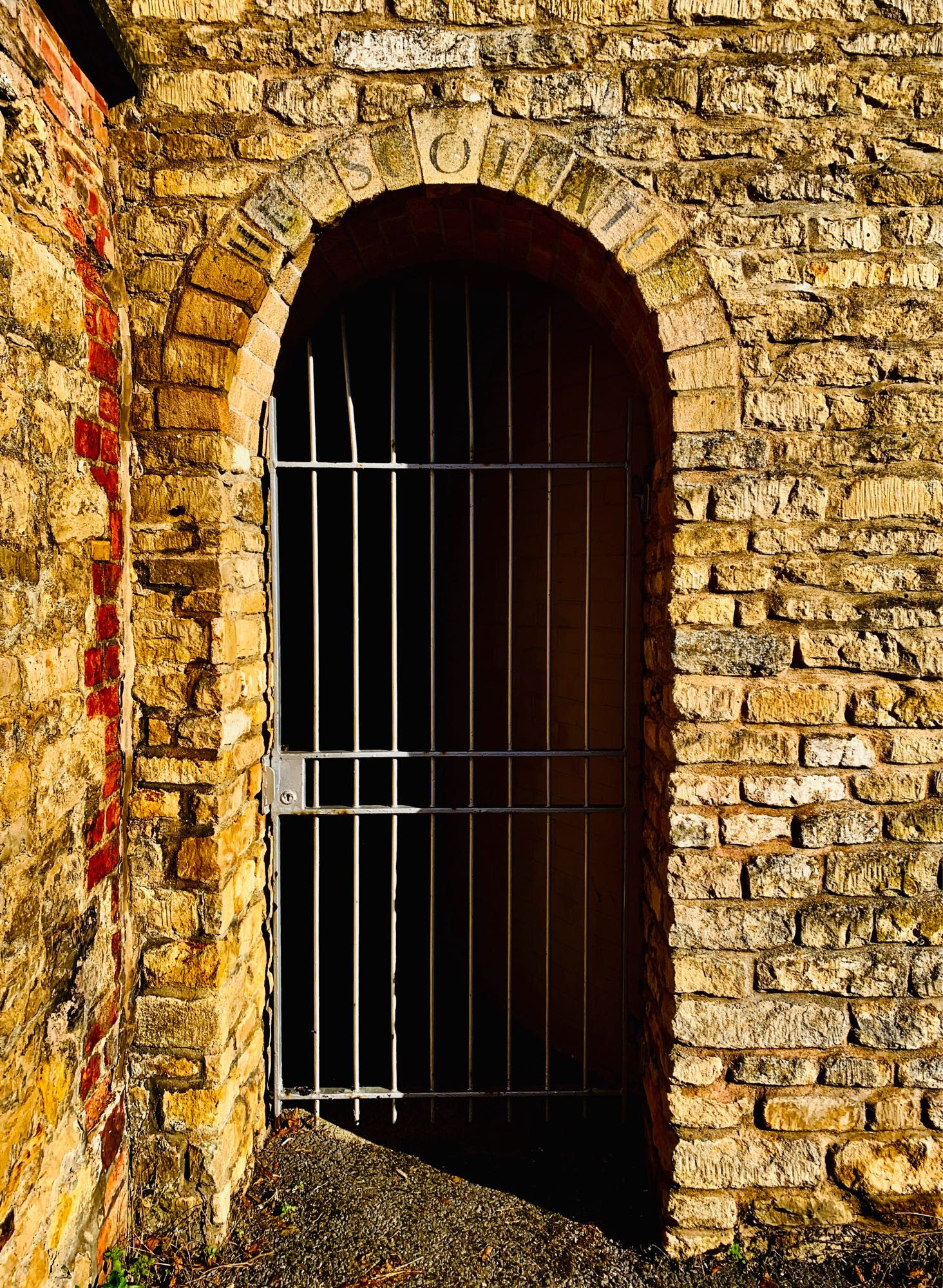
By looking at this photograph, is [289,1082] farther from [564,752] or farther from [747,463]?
[747,463]

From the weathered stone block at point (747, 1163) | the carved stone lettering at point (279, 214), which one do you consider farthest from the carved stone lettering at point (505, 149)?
the weathered stone block at point (747, 1163)

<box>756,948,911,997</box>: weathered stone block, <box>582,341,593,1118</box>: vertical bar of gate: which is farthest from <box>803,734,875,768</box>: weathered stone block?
<box>582,341,593,1118</box>: vertical bar of gate

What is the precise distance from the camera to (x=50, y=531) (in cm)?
200

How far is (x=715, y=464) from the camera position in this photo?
7.77 feet

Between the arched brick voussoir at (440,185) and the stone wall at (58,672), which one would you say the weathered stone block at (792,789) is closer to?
the arched brick voussoir at (440,185)

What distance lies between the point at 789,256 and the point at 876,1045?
7.53 ft

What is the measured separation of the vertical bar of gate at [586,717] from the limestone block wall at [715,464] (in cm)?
57

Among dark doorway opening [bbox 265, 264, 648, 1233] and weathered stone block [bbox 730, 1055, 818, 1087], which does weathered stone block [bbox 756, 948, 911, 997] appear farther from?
dark doorway opening [bbox 265, 264, 648, 1233]

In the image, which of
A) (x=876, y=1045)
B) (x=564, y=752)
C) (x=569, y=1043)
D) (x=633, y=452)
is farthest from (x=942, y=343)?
(x=569, y=1043)

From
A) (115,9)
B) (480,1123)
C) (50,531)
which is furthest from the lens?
(480,1123)

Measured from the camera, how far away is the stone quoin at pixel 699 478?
2.34 metres

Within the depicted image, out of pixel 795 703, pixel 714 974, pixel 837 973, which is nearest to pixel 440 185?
pixel 795 703

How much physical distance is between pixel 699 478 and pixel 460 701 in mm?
2234

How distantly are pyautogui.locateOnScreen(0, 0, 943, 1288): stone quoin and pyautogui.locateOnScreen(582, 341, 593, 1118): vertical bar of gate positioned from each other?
0.57 metres
